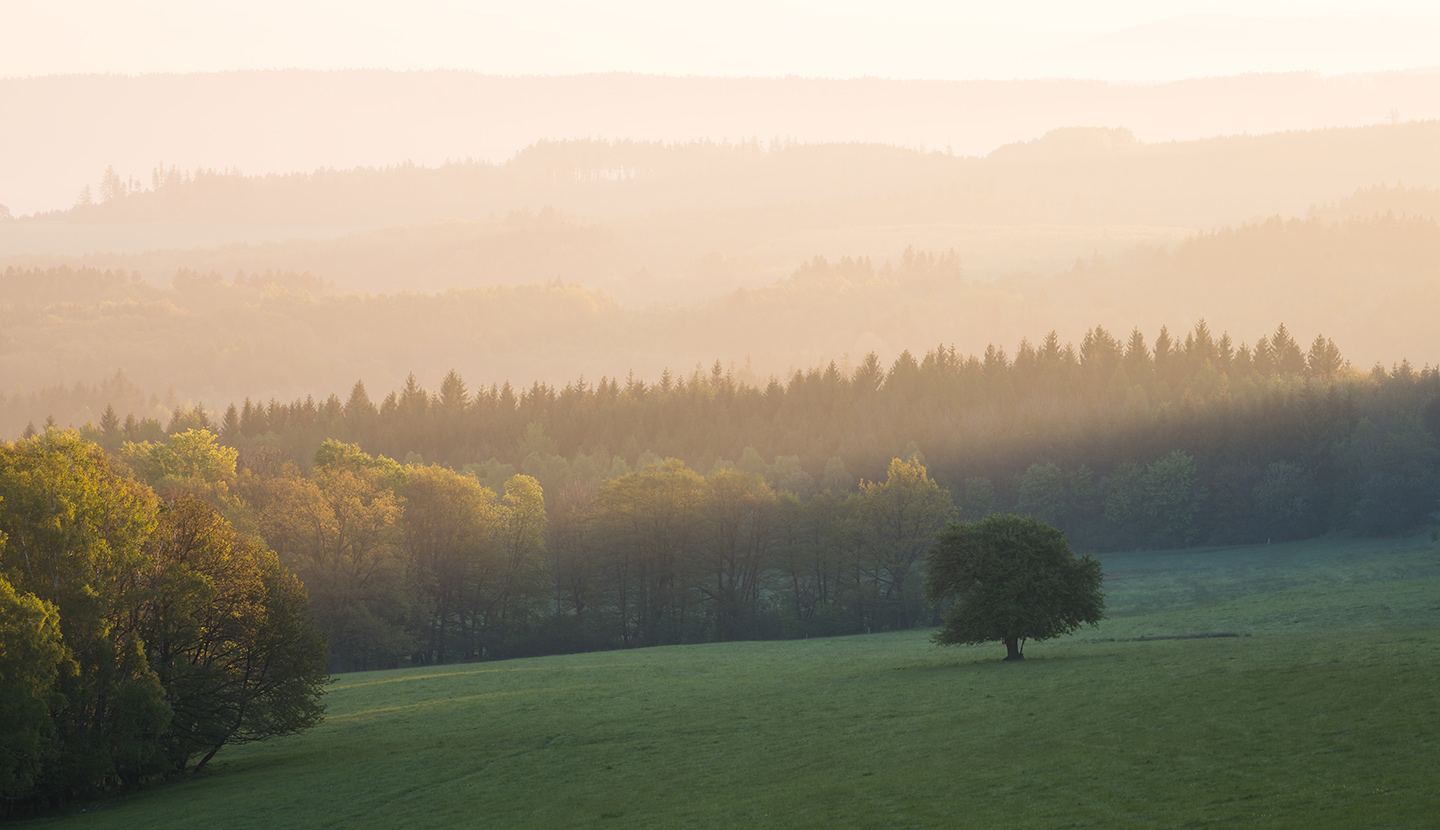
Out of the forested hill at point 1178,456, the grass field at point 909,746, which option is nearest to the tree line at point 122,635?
the grass field at point 909,746

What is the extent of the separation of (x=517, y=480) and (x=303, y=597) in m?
84.7

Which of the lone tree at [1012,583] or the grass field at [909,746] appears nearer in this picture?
the grass field at [909,746]

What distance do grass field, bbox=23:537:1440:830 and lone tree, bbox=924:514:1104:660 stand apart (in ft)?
7.04

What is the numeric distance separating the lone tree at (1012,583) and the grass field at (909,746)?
7.04 feet

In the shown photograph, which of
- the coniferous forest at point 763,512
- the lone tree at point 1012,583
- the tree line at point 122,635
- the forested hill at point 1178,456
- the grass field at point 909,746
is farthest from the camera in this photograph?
the forested hill at point 1178,456

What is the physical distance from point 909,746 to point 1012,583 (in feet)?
76.5

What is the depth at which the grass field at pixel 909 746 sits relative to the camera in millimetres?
29469

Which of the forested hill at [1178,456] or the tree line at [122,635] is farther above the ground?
the forested hill at [1178,456]

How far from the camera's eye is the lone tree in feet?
204

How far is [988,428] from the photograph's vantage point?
187875 mm

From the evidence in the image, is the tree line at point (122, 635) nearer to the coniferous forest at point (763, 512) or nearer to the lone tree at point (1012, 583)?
the lone tree at point (1012, 583)

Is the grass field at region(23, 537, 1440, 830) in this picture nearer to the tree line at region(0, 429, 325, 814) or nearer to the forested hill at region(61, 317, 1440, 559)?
the tree line at region(0, 429, 325, 814)

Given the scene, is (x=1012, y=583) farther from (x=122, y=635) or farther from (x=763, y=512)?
(x=763, y=512)

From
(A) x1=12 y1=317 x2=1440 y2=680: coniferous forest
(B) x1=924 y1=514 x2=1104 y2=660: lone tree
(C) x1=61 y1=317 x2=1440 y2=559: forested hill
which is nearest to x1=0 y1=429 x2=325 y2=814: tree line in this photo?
(B) x1=924 y1=514 x2=1104 y2=660: lone tree
